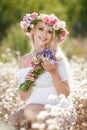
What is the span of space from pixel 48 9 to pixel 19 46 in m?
5.52

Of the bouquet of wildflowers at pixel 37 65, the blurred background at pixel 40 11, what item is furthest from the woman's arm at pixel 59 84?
the blurred background at pixel 40 11

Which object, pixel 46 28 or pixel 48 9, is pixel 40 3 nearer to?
pixel 48 9

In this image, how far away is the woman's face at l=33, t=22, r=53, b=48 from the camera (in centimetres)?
654

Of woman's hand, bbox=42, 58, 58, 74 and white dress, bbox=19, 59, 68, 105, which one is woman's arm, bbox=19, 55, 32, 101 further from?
woman's hand, bbox=42, 58, 58, 74

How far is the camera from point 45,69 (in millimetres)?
6434

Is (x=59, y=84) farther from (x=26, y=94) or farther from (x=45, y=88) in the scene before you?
(x=26, y=94)

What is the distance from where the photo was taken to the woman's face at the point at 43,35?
6539 millimetres

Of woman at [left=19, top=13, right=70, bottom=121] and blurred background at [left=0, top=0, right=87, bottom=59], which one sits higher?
blurred background at [left=0, top=0, right=87, bottom=59]

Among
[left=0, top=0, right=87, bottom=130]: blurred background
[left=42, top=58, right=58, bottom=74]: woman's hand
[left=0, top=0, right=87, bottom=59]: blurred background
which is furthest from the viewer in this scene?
[left=0, top=0, right=87, bottom=59]: blurred background

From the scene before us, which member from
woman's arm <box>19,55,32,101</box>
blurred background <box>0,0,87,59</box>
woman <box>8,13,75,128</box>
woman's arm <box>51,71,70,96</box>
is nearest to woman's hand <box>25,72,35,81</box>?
woman <box>8,13,75,128</box>

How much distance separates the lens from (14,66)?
41.6 feet

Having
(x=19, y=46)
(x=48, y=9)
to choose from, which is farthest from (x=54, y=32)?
(x=48, y=9)

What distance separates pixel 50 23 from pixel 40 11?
13259 millimetres

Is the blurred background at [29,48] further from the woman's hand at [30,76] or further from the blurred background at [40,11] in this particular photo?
the woman's hand at [30,76]
